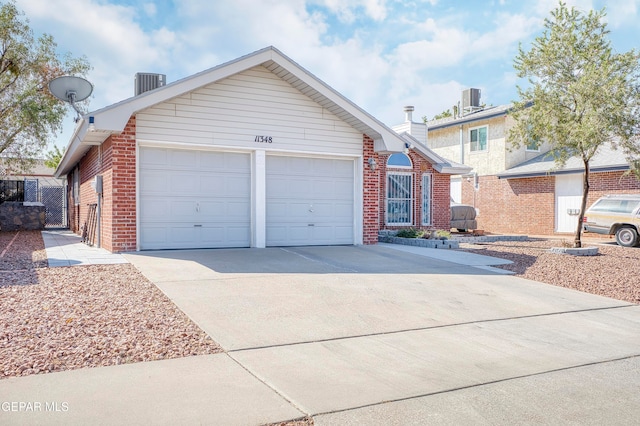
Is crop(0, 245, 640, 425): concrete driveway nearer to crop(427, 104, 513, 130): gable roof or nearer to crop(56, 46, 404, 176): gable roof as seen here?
crop(56, 46, 404, 176): gable roof

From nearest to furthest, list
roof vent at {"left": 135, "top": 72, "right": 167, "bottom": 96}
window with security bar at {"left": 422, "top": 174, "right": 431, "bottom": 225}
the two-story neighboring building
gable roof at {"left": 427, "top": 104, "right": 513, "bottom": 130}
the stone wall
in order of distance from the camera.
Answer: roof vent at {"left": 135, "top": 72, "right": 167, "bottom": 96}, window with security bar at {"left": 422, "top": 174, "right": 431, "bottom": 225}, the stone wall, the two-story neighboring building, gable roof at {"left": 427, "top": 104, "right": 513, "bottom": 130}

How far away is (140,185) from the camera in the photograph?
1105 centimetres

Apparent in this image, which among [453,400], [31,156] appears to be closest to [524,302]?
[453,400]

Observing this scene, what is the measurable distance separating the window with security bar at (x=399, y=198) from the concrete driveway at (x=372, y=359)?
31.7 feet

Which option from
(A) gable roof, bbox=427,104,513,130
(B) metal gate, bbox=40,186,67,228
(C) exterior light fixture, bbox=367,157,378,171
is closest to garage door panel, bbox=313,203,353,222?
(C) exterior light fixture, bbox=367,157,378,171

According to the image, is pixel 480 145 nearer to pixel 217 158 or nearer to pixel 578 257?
pixel 578 257

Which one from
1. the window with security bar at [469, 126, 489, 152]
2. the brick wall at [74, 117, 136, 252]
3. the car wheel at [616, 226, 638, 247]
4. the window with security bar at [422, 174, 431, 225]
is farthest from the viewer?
the window with security bar at [469, 126, 489, 152]

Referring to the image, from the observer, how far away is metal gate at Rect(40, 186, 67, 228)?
25867mm

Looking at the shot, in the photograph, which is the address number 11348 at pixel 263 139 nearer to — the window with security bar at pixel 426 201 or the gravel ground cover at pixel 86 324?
the gravel ground cover at pixel 86 324

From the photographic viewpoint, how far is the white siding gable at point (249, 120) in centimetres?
1116

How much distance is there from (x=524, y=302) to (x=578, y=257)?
6.03 metres

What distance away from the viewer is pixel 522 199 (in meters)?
23.9

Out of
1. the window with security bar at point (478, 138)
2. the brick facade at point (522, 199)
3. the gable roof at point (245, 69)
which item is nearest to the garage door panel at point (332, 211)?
the gable roof at point (245, 69)

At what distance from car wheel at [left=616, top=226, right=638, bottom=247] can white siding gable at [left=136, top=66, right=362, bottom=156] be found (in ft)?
32.0
